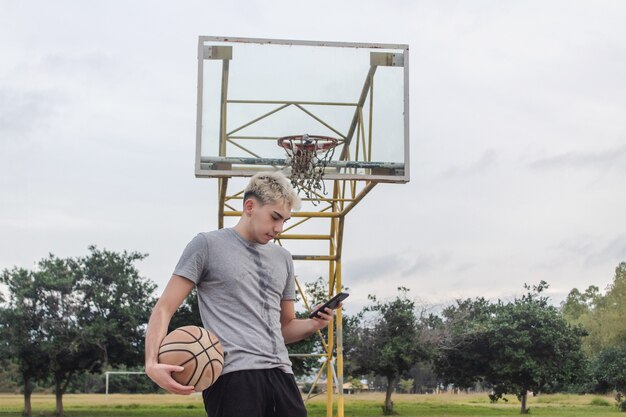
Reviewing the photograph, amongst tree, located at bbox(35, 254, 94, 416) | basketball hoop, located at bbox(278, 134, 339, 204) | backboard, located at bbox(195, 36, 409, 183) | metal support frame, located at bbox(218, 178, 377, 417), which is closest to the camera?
basketball hoop, located at bbox(278, 134, 339, 204)

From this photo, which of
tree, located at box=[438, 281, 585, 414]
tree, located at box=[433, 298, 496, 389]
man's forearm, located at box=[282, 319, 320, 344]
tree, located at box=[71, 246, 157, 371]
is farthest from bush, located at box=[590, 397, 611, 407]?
man's forearm, located at box=[282, 319, 320, 344]

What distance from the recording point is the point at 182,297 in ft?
10.3

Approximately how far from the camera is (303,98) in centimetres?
1241

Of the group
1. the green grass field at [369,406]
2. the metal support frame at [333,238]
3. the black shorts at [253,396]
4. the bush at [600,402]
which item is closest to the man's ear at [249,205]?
the black shorts at [253,396]

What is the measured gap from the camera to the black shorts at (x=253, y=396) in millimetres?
3068

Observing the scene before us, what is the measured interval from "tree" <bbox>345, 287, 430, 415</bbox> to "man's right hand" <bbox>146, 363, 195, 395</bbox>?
24.5 m

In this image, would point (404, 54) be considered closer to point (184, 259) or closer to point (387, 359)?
point (184, 259)

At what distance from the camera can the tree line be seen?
981 inches

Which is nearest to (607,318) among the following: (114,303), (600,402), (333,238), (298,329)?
(600,402)

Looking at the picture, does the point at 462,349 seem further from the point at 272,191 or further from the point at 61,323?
the point at 272,191

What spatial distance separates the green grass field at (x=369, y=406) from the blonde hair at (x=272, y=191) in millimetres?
25841

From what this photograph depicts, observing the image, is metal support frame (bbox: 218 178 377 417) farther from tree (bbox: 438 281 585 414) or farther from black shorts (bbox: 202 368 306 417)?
tree (bbox: 438 281 585 414)

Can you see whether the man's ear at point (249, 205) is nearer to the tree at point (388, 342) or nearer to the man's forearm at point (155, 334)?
the man's forearm at point (155, 334)

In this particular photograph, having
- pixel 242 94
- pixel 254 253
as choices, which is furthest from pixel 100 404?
pixel 254 253
